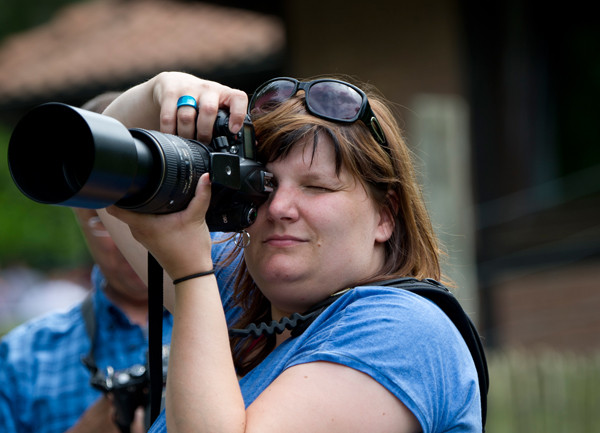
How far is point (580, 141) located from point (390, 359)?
618 cm

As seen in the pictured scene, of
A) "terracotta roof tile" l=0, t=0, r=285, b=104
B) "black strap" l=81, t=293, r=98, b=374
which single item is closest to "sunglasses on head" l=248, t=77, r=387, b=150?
"black strap" l=81, t=293, r=98, b=374

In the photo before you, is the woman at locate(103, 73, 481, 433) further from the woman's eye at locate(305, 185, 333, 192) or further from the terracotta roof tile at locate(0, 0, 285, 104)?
the terracotta roof tile at locate(0, 0, 285, 104)

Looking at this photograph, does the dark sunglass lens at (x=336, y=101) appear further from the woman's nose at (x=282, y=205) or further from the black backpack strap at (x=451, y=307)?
the black backpack strap at (x=451, y=307)

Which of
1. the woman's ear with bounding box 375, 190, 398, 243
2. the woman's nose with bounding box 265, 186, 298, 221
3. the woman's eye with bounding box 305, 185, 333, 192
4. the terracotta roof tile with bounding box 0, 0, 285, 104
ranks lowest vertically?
the terracotta roof tile with bounding box 0, 0, 285, 104

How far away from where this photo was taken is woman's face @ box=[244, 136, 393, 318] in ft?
5.02

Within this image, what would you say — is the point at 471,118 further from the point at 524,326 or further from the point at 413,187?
the point at 413,187

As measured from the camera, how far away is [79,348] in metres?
2.56

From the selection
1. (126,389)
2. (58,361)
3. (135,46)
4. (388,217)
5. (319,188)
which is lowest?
(135,46)

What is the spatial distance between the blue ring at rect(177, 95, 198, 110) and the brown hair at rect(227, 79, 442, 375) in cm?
13

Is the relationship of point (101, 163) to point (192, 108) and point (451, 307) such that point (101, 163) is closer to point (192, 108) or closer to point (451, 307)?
point (192, 108)

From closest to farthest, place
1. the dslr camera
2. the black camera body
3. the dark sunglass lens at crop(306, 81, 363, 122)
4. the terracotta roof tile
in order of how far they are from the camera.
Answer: the black camera body
the dark sunglass lens at crop(306, 81, 363, 122)
the dslr camera
the terracotta roof tile

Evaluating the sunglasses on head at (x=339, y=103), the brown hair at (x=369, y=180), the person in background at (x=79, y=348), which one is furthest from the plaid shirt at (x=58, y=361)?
the sunglasses on head at (x=339, y=103)

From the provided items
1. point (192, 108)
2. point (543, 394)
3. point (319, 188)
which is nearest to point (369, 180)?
point (319, 188)

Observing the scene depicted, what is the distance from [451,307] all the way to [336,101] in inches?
17.1
